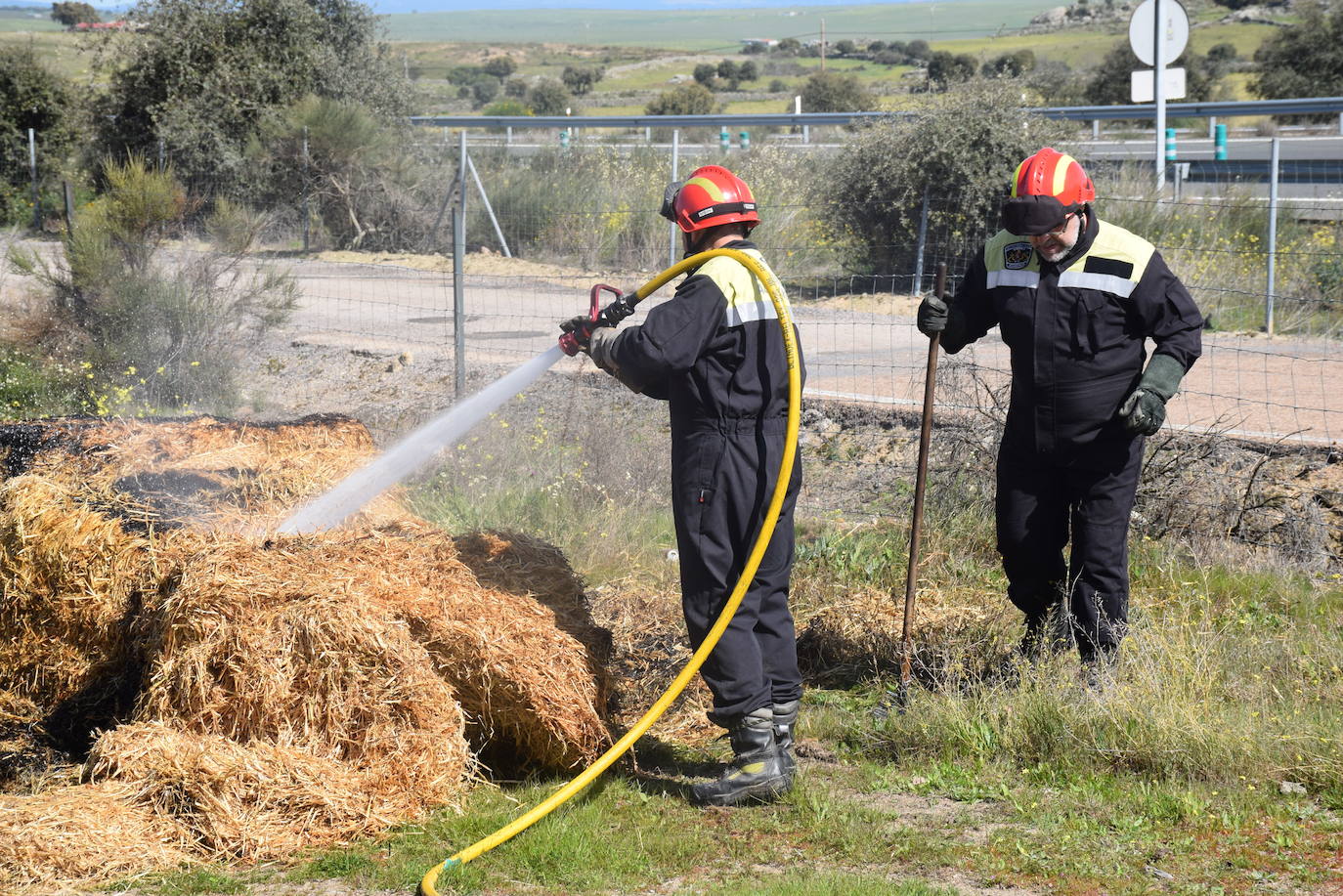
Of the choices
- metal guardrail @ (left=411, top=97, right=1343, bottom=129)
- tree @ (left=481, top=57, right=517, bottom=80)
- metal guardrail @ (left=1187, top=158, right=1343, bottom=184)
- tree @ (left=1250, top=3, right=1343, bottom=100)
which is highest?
tree @ (left=481, top=57, right=517, bottom=80)

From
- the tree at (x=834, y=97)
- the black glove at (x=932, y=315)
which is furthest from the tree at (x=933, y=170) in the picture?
the tree at (x=834, y=97)

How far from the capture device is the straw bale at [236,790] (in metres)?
3.64

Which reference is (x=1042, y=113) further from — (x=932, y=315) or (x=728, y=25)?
(x=728, y=25)

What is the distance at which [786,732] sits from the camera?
4.31m

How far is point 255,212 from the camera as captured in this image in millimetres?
18219

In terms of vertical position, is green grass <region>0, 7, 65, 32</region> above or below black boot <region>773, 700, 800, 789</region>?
above

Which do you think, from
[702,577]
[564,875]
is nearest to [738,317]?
[702,577]

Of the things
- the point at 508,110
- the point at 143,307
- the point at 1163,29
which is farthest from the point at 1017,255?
the point at 508,110

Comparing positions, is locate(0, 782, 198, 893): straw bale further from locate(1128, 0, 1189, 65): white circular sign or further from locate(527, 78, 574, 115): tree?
locate(527, 78, 574, 115): tree

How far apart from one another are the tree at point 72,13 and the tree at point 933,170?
308ft

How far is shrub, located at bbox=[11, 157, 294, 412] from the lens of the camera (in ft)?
30.6

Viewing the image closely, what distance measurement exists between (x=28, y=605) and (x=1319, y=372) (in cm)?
928

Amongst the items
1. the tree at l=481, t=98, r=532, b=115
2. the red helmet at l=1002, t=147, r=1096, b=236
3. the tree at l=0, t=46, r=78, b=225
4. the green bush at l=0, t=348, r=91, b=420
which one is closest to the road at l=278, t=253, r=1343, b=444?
the green bush at l=0, t=348, r=91, b=420

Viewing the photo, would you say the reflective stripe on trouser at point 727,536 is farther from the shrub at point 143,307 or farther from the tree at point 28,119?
the tree at point 28,119
